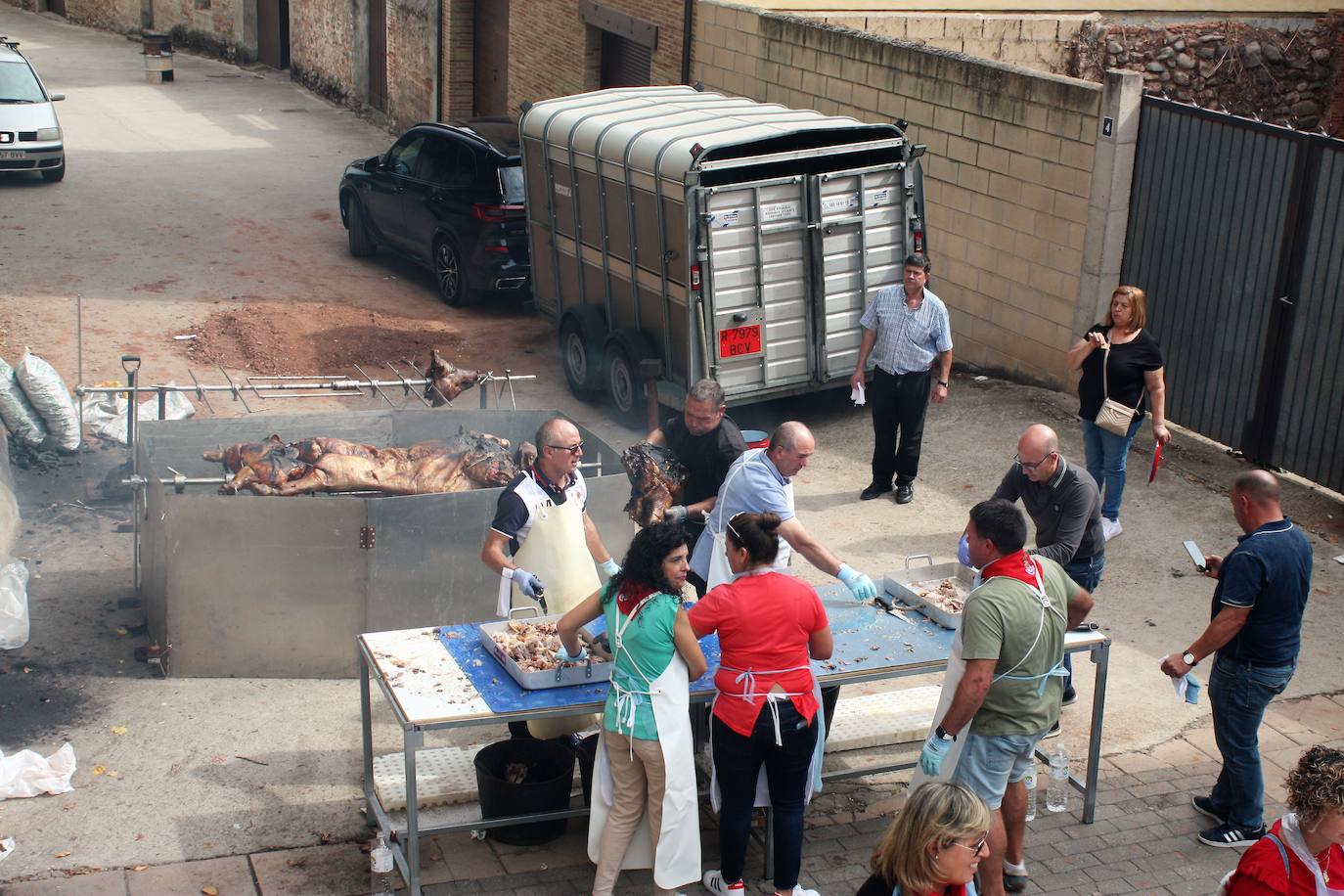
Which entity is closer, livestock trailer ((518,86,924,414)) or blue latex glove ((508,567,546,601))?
blue latex glove ((508,567,546,601))

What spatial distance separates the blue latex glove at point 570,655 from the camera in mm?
6258

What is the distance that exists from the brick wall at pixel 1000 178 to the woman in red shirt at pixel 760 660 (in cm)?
738

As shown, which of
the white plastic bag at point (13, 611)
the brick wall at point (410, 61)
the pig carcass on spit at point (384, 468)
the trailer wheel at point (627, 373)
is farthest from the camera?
the brick wall at point (410, 61)

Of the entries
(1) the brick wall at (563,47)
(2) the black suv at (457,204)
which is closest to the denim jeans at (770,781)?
(2) the black suv at (457,204)

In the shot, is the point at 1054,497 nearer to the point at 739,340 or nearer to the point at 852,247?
the point at 739,340

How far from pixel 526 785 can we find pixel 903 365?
516 cm

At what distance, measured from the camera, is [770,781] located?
6.09 m

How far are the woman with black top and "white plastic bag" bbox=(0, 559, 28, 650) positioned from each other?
6609 mm

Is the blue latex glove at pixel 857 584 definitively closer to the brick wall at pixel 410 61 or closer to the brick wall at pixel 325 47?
the brick wall at pixel 410 61

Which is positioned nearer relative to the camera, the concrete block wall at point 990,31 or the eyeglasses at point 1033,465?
the eyeglasses at point 1033,465

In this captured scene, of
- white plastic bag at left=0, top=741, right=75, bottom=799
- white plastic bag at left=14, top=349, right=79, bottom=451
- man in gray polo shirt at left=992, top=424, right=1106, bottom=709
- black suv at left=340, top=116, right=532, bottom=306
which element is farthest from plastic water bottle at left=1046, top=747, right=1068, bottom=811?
black suv at left=340, top=116, right=532, bottom=306

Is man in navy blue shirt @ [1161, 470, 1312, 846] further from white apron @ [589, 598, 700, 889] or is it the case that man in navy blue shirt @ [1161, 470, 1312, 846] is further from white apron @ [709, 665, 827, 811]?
white apron @ [589, 598, 700, 889]

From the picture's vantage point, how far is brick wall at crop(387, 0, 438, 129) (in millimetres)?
23500

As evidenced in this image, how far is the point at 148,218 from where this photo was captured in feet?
61.8
